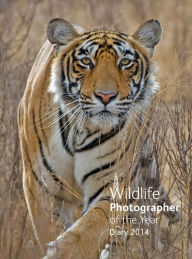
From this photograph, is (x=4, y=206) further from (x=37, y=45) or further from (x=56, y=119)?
(x=37, y=45)

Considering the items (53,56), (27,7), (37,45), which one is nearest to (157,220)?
(53,56)

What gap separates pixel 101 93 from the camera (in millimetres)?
3896

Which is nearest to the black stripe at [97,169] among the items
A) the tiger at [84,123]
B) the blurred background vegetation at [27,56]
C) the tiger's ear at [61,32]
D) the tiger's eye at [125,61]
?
the tiger at [84,123]

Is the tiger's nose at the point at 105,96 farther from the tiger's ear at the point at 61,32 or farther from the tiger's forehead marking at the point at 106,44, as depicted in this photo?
the tiger's ear at the point at 61,32

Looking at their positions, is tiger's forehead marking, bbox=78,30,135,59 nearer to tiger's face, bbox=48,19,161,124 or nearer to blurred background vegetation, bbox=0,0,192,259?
tiger's face, bbox=48,19,161,124

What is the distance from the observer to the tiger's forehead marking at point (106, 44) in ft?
13.6

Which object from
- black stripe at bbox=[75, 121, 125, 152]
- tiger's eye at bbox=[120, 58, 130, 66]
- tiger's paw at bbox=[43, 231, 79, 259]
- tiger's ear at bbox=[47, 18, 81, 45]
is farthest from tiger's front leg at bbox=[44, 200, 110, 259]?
tiger's ear at bbox=[47, 18, 81, 45]

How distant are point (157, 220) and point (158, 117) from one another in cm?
56

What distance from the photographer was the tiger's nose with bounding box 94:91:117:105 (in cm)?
389

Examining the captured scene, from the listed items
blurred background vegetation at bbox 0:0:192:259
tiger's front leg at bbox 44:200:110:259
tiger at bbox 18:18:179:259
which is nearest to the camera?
blurred background vegetation at bbox 0:0:192:259

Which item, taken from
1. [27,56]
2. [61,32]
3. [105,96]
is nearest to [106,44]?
[61,32]

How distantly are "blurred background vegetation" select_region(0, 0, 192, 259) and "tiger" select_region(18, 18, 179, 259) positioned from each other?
0.13m

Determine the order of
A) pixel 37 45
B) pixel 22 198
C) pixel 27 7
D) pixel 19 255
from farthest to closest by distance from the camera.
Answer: pixel 37 45, pixel 27 7, pixel 22 198, pixel 19 255

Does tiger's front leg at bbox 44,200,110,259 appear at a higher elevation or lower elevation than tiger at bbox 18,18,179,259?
lower
